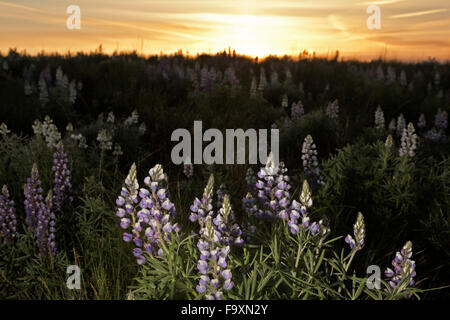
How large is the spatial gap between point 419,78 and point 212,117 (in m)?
7.84

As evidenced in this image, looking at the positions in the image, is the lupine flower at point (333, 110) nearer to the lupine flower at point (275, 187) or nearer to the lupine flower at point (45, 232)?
the lupine flower at point (275, 187)

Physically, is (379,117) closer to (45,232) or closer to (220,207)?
(220,207)

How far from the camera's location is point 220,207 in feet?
11.3

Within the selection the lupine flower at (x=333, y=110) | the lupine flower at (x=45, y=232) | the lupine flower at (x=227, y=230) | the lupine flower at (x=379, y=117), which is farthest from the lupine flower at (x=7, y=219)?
the lupine flower at (x=333, y=110)

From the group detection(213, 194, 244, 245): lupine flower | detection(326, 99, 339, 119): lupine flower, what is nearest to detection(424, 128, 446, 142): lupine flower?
detection(326, 99, 339, 119): lupine flower

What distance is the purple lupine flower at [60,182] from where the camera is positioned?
3.56m

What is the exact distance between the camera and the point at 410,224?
3879 millimetres

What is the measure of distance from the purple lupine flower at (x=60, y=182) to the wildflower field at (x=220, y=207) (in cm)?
1

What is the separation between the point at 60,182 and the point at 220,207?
126cm

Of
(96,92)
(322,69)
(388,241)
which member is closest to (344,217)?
(388,241)

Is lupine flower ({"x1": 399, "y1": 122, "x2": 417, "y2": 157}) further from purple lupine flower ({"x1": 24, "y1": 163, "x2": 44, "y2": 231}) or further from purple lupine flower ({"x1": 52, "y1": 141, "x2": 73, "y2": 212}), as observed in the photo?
purple lupine flower ({"x1": 24, "y1": 163, "x2": 44, "y2": 231})

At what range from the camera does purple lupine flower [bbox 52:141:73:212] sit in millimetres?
3559

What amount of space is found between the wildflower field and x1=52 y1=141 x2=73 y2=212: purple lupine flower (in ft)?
0.04

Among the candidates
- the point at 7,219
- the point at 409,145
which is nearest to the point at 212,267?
the point at 7,219
